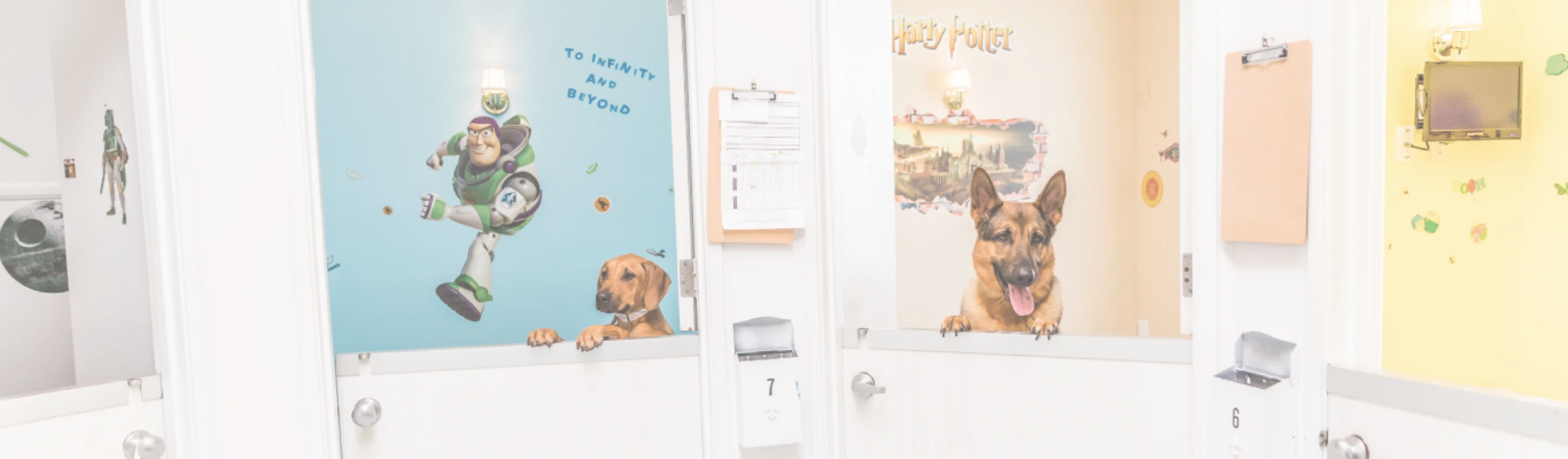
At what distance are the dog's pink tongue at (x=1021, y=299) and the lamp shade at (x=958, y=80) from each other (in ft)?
1.44

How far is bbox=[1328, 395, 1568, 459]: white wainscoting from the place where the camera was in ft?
3.81

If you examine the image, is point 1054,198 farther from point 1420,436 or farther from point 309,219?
point 309,219

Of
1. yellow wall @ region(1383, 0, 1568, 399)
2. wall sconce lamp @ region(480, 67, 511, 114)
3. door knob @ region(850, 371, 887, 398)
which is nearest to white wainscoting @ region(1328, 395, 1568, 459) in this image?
yellow wall @ region(1383, 0, 1568, 399)

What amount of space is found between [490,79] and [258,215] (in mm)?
504

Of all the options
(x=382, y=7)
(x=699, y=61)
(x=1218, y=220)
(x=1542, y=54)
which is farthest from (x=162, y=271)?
(x=1542, y=54)

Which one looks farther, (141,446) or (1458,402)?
(141,446)

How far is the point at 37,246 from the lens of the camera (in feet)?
4.76

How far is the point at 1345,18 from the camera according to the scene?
1.38m

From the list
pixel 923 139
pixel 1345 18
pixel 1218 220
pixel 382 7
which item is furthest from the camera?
pixel 923 139

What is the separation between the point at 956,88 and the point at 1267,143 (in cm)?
59

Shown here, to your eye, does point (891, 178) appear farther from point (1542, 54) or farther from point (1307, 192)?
point (1542, 54)

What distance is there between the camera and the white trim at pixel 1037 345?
5.26 feet

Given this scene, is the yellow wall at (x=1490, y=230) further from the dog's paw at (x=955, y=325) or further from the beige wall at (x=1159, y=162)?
the dog's paw at (x=955, y=325)

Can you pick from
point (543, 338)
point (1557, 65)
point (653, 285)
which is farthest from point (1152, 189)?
point (543, 338)
